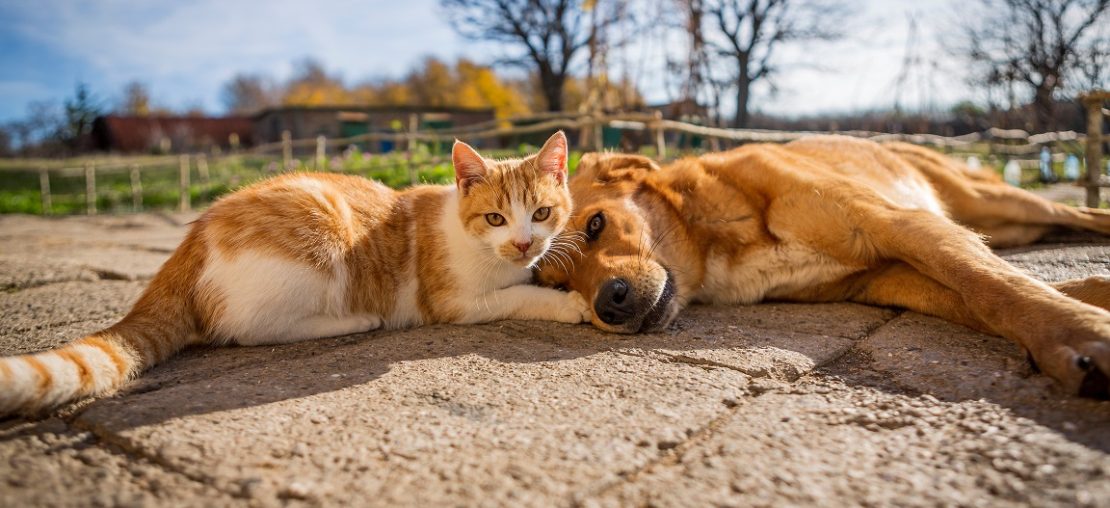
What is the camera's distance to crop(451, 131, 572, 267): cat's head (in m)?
2.87

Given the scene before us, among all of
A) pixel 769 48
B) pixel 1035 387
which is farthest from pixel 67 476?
pixel 769 48

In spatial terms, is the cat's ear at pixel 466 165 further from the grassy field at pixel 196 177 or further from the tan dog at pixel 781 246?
the grassy field at pixel 196 177

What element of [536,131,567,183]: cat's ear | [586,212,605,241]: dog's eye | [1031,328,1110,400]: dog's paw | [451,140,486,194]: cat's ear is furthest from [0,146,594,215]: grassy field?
[1031,328,1110,400]: dog's paw

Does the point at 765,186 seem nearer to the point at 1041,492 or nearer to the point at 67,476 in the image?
the point at 1041,492

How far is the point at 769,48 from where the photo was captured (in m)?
23.3

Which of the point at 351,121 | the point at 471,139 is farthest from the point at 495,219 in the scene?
the point at 351,121

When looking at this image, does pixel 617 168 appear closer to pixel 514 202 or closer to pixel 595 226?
pixel 595 226

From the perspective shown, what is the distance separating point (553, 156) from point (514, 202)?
1.25 ft

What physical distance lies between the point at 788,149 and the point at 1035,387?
222cm

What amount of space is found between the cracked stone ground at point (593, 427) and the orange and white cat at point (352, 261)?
0.67ft

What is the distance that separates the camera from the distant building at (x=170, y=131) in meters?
44.5

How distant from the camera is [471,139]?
58.6 feet

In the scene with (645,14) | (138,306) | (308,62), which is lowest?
(138,306)

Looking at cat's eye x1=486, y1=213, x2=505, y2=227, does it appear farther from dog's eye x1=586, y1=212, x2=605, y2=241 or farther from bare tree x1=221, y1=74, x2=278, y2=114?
bare tree x1=221, y1=74, x2=278, y2=114
